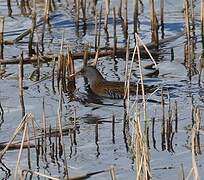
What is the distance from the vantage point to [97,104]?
9539mm

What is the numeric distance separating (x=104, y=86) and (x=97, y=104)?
49 centimetres

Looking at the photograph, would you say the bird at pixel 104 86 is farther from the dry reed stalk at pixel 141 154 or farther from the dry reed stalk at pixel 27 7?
the dry reed stalk at pixel 27 7

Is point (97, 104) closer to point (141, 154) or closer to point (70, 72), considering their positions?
point (70, 72)

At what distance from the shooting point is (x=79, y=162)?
7.40 m

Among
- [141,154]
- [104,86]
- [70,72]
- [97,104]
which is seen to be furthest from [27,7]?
[141,154]

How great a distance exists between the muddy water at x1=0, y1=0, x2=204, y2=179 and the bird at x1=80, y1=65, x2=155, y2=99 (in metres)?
0.12

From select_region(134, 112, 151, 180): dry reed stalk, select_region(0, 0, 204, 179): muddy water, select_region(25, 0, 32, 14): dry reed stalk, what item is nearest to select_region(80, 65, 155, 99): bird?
select_region(0, 0, 204, 179): muddy water

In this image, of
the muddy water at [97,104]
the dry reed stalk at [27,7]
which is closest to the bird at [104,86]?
the muddy water at [97,104]

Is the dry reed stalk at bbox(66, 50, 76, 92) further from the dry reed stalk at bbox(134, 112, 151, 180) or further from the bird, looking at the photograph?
the dry reed stalk at bbox(134, 112, 151, 180)

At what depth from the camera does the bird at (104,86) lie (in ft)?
31.3

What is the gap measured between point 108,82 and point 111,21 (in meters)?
3.93

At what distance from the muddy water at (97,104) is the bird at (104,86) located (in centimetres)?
12

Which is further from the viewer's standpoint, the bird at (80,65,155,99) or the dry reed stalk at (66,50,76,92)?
the dry reed stalk at (66,50,76,92)

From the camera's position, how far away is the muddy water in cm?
727
